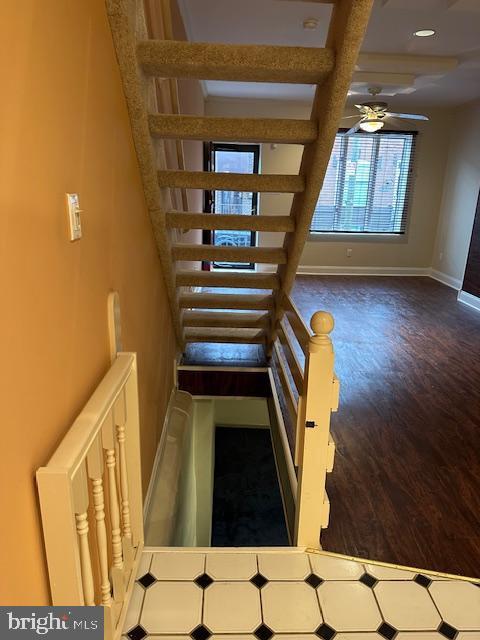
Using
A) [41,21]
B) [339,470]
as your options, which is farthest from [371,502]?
[41,21]

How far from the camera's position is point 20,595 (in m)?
0.90

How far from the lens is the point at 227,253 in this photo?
2.59 meters

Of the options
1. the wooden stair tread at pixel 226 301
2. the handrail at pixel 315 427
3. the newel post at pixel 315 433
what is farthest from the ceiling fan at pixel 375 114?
the newel post at pixel 315 433

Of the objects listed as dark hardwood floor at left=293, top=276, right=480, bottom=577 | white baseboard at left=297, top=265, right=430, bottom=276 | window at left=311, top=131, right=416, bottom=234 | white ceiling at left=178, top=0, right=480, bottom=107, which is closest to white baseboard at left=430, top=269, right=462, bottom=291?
white baseboard at left=297, top=265, right=430, bottom=276

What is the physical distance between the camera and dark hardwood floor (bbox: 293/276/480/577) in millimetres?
2086

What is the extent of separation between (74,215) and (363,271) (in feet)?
23.4

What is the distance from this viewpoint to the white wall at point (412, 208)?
6.94 m

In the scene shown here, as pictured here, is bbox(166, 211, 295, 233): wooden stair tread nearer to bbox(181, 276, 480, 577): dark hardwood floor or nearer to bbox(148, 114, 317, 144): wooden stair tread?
bbox(148, 114, 317, 144): wooden stair tread

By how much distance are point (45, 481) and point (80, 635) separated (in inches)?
17.3

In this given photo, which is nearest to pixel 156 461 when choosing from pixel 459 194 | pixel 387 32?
pixel 387 32

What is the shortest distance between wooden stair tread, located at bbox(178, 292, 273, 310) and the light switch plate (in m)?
1.95

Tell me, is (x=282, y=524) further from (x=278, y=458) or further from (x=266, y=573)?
(x=266, y=573)

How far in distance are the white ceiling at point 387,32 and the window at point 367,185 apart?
6.17ft

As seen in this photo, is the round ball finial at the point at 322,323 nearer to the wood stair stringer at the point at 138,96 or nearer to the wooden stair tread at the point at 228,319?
the wood stair stringer at the point at 138,96
